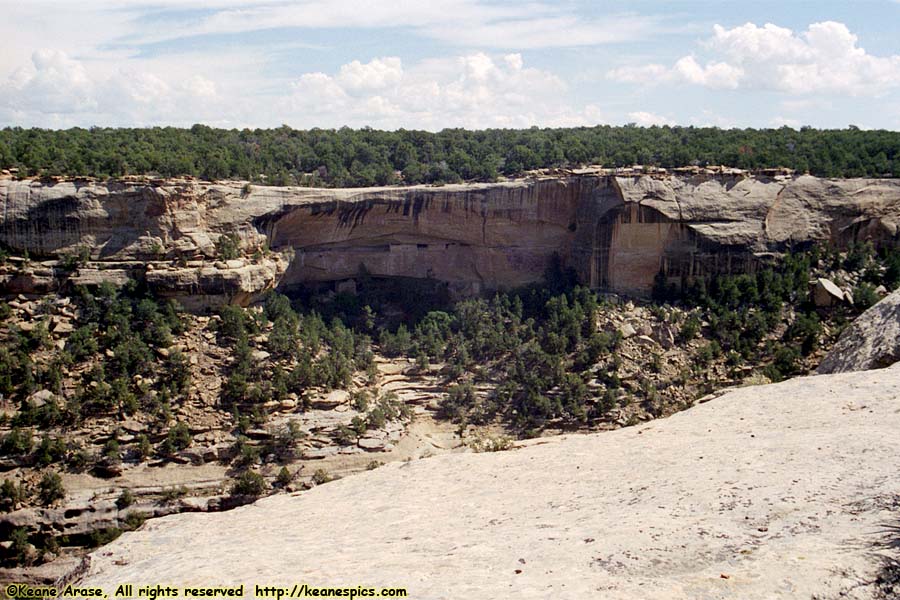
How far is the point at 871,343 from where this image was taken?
23344 millimetres

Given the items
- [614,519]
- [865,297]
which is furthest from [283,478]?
[865,297]

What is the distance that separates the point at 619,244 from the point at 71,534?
25.2m

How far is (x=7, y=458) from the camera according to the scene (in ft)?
93.6

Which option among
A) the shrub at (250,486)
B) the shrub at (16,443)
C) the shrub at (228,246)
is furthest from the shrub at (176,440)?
the shrub at (228,246)

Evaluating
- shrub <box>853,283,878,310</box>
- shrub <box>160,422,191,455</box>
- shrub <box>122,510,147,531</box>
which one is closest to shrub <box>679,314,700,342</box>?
shrub <box>853,283,878,310</box>

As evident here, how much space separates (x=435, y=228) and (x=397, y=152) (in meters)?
5.98

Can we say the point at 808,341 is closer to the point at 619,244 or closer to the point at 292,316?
the point at 619,244

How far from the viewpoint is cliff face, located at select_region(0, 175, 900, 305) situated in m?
35.3

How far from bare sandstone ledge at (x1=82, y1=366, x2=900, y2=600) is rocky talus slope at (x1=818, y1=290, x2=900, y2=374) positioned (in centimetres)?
350

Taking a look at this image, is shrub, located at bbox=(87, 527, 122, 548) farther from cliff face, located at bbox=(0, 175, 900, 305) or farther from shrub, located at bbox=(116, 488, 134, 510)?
cliff face, located at bbox=(0, 175, 900, 305)

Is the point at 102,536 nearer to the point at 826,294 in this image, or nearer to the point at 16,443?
the point at 16,443

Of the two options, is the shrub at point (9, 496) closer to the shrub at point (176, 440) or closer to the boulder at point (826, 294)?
the shrub at point (176, 440)

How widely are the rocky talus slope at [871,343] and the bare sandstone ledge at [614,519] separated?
350cm

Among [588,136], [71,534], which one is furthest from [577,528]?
[588,136]
